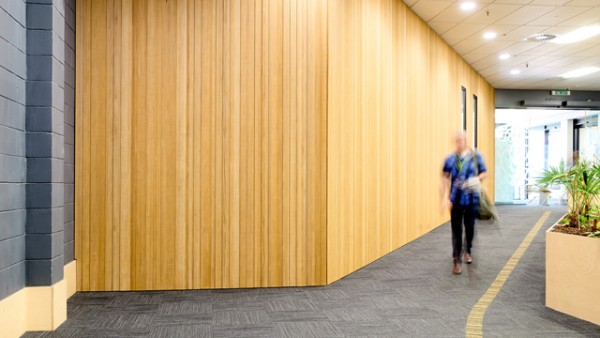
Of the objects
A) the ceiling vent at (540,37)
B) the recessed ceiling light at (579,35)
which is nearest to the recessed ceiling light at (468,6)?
the ceiling vent at (540,37)

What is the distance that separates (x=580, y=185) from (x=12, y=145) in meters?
4.41

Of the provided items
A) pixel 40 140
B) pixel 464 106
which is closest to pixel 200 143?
pixel 40 140

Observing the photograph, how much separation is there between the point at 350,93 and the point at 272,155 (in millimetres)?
1246

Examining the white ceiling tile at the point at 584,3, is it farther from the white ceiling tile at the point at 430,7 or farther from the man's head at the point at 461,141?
the man's head at the point at 461,141

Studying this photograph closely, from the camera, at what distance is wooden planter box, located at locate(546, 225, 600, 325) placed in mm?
3525

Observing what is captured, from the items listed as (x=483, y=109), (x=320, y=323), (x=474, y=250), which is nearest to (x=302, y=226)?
(x=320, y=323)

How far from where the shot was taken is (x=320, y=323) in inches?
144

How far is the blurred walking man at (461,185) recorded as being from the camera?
5.29 metres

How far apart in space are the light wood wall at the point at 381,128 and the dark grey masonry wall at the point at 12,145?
2636mm

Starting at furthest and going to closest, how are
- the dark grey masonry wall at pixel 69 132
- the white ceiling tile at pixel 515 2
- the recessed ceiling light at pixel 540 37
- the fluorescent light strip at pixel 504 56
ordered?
the fluorescent light strip at pixel 504 56 → the recessed ceiling light at pixel 540 37 → the white ceiling tile at pixel 515 2 → the dark grey masonry wall at pixel 69 132

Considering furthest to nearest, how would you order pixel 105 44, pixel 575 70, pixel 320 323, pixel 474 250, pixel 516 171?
1. pixel 516 171
2. pixel 575 70
3. pixel 474 250
4. pixel 105 44
5. pixel 320 323

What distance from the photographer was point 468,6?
7395mm

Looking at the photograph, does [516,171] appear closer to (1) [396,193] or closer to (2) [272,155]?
(1) [396,193]

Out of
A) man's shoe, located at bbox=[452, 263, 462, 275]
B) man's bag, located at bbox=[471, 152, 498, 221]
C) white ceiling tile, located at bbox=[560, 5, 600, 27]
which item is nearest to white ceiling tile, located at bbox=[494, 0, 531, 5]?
white ceiling tile, located at bbox=[560, 5, 600, 27]
